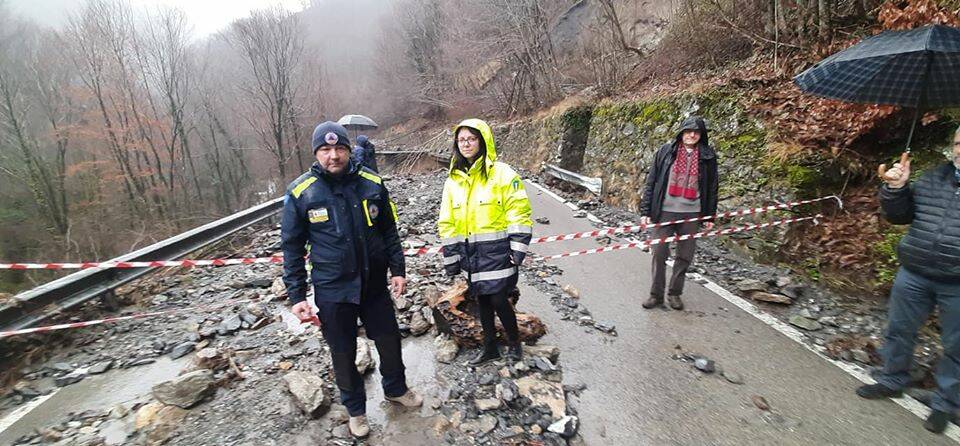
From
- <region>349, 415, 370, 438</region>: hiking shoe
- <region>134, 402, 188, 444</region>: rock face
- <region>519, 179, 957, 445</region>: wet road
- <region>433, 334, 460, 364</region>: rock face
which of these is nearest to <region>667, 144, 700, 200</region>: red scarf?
<region>519, 179, 957, 445</region>: wet road

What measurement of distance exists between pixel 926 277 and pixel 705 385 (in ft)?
5.41

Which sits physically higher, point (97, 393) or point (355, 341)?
point (355, 341)

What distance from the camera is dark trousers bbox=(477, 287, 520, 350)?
3.21 metres

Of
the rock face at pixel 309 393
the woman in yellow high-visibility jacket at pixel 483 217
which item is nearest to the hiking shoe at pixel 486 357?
the woman in yellow high-visibility jacket at pixel 483 217

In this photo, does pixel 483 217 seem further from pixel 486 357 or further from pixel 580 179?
pixel 580 179

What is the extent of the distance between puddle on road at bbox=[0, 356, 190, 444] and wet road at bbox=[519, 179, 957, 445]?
142 inches

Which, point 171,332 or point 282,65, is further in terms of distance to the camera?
point 282,65

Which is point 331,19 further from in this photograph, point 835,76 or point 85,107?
point 835,76

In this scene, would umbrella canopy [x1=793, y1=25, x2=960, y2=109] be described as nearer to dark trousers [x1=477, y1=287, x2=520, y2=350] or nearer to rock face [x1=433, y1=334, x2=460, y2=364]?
dark trousers [x1=477, y1=287, x2=520, y2=350]

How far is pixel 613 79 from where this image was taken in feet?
45.6

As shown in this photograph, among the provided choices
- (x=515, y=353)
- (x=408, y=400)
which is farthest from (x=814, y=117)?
(x=408, y=400)

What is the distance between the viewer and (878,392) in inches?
116

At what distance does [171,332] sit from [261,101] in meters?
20.5

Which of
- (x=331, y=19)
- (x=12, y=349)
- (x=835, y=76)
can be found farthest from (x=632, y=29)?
(x=331, y=19)
